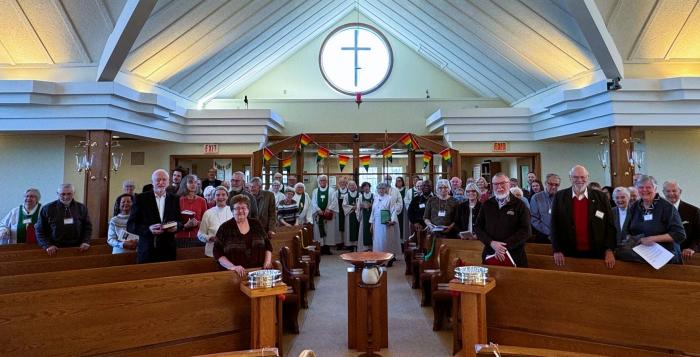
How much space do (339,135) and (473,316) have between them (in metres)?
7.31

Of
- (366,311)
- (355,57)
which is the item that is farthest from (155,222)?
(355,57)

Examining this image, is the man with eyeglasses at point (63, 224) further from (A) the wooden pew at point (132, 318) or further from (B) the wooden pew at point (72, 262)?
(A) the wooden pew at point (132, 318)

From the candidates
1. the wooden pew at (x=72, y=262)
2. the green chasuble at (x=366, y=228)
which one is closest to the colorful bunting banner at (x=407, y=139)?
the green chasuble at (x=366, y=228)

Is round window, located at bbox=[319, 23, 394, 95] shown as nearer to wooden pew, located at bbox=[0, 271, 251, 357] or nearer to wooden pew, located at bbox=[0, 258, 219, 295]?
wooden pew, located at bbox=[0, 258, 219, 295]

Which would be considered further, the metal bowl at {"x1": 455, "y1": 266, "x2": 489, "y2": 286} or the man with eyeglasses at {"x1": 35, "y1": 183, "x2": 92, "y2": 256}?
the man with eyeglasses at {"x1": 35, "y1": 183, "x2": 92, "y2": 256}

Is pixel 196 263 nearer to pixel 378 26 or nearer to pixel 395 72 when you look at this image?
pixel 395 72

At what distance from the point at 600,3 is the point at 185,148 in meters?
7.89

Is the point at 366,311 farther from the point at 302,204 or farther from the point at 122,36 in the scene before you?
the point at 122,36

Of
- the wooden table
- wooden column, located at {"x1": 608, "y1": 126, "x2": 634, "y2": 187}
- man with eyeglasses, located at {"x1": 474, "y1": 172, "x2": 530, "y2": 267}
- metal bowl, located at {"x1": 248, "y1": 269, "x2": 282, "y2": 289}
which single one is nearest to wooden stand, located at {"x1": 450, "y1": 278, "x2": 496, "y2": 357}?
man with eyeglasses, located at {"x1": 474, "y1": 172, "x2": 530, "y2": 267}

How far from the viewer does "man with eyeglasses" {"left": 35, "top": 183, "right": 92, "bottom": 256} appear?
3.82 m

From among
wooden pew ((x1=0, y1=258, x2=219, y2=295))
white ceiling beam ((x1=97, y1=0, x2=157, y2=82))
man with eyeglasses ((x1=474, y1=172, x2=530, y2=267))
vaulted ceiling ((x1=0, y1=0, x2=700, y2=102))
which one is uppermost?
vaulted ceiling ((x1=0, y1=0, x2=700, y2=102))

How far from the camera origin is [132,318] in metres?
2.46

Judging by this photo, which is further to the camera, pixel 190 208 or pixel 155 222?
pixel 190 208

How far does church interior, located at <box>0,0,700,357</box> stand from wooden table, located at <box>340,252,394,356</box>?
0.07 ft
